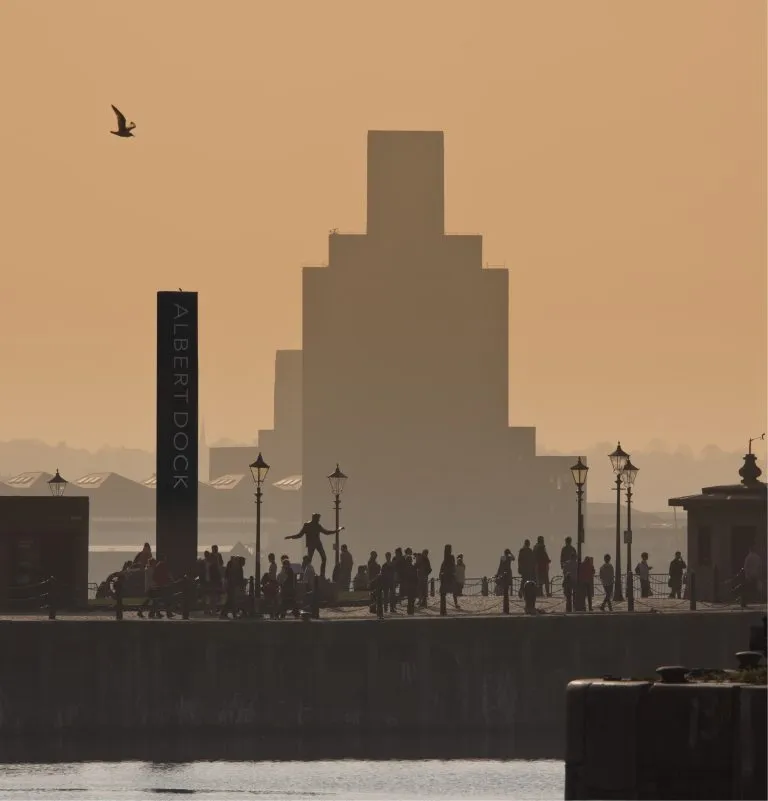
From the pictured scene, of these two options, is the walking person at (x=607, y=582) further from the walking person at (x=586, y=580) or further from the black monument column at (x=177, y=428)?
the black monument column at (x=177, y=428)

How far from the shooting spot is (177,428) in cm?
7356

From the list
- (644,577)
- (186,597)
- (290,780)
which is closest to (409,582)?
(186,597)

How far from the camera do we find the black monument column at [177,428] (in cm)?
7162

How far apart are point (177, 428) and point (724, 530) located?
1550cm

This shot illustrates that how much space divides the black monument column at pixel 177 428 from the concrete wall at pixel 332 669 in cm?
854

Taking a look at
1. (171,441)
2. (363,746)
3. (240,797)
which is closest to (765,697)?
(240,797)

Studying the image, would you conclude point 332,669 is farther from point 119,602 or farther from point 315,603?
point 119,602

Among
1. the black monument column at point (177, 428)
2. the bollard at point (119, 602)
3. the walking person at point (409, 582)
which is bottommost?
the bollard at point (119, 602)

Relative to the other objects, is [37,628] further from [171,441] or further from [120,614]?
[171,441]

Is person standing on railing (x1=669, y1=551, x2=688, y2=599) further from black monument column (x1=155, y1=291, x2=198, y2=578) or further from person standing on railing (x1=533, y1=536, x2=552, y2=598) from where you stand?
black monument column (x1=155, y1=291, x2=198, y2=578)

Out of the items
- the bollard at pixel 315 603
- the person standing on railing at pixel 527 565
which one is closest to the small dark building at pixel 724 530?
the person standing on railing at pixel 527 565

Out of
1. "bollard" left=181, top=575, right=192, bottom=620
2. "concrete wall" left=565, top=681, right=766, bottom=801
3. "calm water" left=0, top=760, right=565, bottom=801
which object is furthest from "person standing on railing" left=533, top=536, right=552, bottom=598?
"concrete wall" left=565, top=681, right=766, bottom=801

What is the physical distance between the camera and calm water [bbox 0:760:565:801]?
52438 mm

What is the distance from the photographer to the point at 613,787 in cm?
2998
